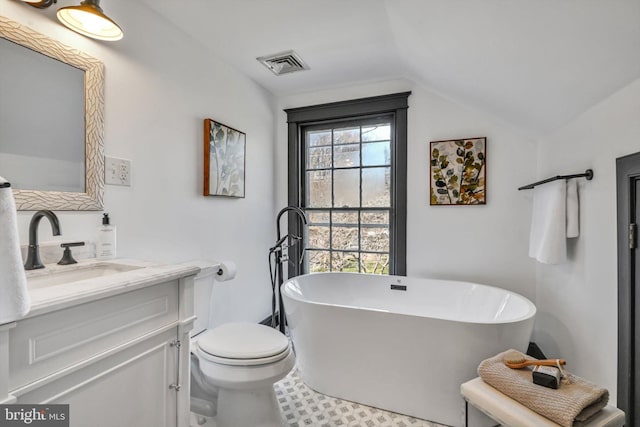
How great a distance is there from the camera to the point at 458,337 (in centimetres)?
158

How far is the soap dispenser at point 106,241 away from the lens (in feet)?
4.71

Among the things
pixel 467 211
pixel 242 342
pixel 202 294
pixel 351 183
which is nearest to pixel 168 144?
pixel 202 294

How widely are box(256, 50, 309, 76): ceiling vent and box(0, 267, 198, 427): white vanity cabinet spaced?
5.77 feet

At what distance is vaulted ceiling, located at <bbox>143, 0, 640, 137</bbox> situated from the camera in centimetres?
120

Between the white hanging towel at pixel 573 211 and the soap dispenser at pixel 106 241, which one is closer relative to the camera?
the soap dispenser at pixel 106 241

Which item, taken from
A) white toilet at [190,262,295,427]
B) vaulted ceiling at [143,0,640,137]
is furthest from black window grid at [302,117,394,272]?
white toilet at [190,262,295,427]

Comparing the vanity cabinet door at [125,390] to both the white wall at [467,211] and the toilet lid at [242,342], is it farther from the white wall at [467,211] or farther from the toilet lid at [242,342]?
the white wall at [467,211]

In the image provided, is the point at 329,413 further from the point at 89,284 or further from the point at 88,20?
the point at 88,20

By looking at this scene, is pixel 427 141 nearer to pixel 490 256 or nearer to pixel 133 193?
pixel 490 256

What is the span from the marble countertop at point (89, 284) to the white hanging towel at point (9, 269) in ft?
0.21

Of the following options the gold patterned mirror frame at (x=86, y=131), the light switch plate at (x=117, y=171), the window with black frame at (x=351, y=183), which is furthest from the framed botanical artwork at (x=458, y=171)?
the gold patterned mirror frame at (x=86, y=131)

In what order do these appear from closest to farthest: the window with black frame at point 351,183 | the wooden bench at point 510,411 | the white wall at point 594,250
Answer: the wooden bench at point 510,411 < the white wall at point 594,250 < the window with black frame at point 351,183

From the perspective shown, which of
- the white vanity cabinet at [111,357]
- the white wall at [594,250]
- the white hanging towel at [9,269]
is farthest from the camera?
the white wall at [594,250]

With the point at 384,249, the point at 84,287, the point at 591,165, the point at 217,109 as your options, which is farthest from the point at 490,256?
the point at 84,287
